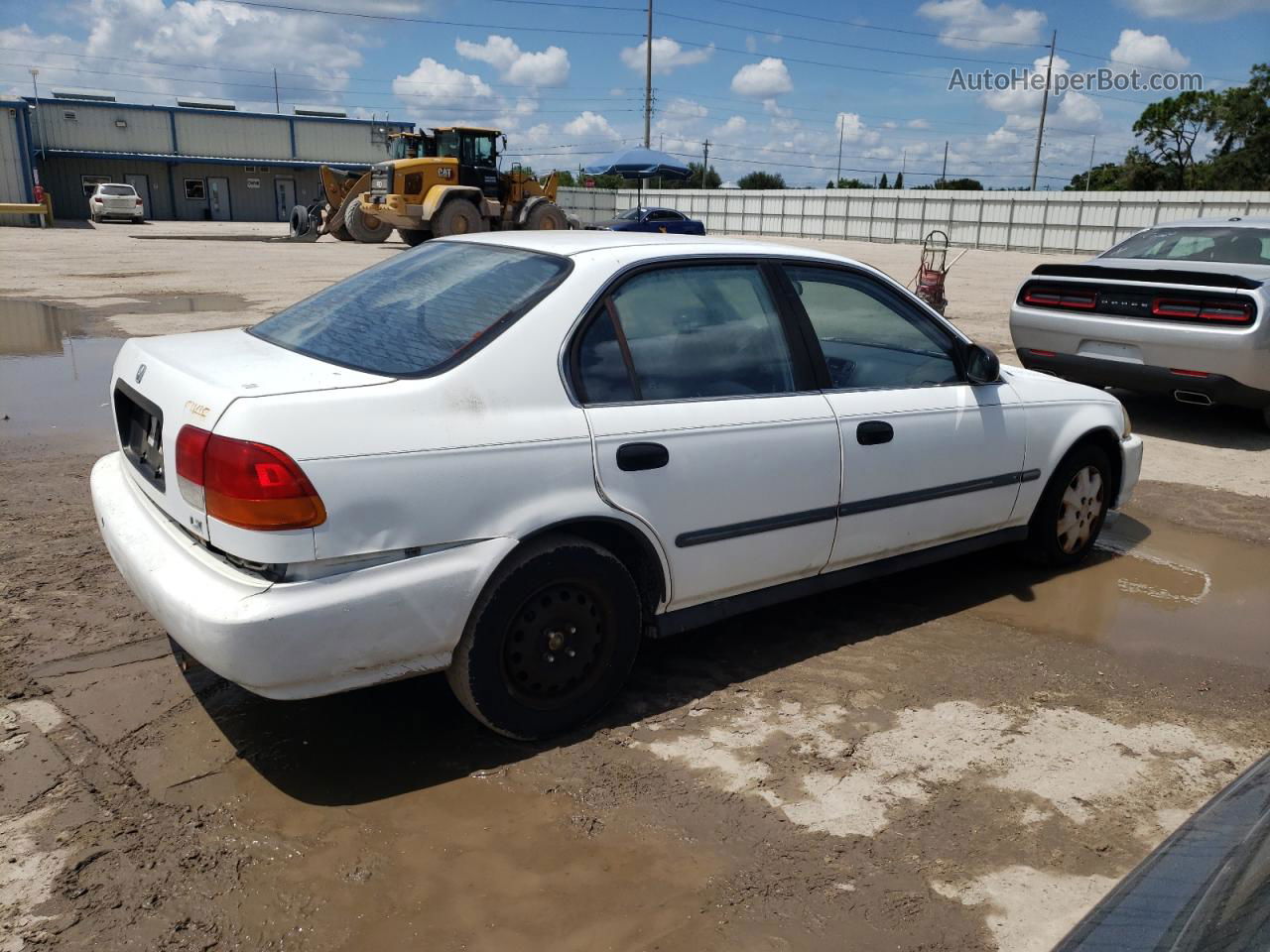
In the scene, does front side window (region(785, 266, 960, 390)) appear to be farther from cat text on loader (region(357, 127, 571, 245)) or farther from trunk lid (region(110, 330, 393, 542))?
cat text on loader (region(357, 127, 571, 245))

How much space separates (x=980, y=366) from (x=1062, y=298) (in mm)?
4404

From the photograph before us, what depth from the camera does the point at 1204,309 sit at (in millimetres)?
7152

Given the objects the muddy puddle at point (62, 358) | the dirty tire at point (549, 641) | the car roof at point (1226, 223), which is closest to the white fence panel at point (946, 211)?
the car roof at point (1226, 223)

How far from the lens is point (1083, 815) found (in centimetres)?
297

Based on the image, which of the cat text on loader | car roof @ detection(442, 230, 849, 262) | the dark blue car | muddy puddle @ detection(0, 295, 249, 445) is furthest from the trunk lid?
the dark blue car

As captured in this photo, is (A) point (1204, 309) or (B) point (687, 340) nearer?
(B) point (687, 340)

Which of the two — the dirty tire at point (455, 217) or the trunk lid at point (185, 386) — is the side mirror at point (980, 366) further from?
the dirty tire at point (455, 217)

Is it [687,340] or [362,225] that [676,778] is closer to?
[687,340]

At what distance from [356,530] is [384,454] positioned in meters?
0.22

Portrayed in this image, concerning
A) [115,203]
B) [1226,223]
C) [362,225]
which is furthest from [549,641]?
[115,203]

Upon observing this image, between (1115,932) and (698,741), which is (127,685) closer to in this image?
(698,741)

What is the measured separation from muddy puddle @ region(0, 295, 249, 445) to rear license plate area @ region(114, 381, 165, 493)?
350 cm

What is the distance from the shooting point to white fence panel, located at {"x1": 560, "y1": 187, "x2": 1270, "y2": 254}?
3553 centimetres

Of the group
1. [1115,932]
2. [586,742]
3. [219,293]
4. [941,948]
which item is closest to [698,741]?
[586,742]
